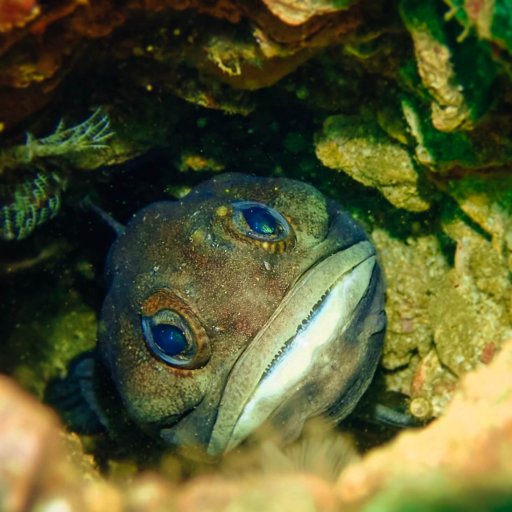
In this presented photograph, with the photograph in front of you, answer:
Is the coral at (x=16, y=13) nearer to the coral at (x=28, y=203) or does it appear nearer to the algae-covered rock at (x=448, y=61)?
the coral at (x=28, y=203)

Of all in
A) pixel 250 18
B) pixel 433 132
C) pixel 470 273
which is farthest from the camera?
pixel 470 273

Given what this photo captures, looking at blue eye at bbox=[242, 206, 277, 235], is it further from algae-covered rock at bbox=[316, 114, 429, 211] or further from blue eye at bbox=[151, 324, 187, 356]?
algae-covered rock at bbox=[316, 114, 429, 211]

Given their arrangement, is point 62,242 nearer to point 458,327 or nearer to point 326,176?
point 326,176

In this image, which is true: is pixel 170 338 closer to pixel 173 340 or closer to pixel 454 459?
pixel 173 340

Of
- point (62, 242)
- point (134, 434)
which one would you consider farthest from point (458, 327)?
point (62, 242)

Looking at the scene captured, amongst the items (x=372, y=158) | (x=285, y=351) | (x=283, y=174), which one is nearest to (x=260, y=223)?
(x=285, y=351)

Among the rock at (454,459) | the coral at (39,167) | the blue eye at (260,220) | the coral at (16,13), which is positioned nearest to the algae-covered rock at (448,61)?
the blue eye at (260,220)
